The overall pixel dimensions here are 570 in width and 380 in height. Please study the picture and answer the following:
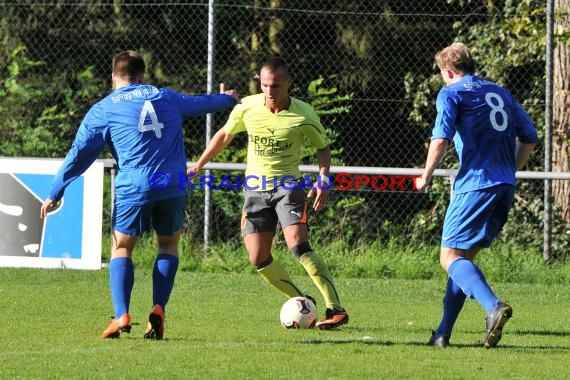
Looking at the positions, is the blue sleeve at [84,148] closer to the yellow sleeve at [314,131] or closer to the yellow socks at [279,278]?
the yellow sleeve at [314,131]

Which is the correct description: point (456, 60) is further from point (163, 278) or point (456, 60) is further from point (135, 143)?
point (163, 278)

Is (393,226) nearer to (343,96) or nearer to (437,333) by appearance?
(343,96)

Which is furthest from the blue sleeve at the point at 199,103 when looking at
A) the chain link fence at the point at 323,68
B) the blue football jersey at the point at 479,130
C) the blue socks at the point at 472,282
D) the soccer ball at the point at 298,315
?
the chain link fence at the point at 323,68

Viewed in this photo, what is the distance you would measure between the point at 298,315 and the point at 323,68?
330 inches

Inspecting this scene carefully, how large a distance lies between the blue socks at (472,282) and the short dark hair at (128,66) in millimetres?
2326

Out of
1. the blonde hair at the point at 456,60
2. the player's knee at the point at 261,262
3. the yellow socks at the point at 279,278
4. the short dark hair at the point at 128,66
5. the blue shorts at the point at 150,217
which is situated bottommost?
the yellow socks at the point at 279,278

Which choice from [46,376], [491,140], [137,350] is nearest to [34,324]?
[137,350]

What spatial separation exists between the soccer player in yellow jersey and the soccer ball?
0.27ft

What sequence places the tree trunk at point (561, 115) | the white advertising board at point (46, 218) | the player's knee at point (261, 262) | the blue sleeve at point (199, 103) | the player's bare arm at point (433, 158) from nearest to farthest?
the player's bare arm at point (433, 158)
the blue sleeve at point (199, 103)
the player's knee at point (261, 262)
the white advertising board at point (46, 218)
the tree trunk at point (561, 115)

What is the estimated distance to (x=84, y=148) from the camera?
7543mm

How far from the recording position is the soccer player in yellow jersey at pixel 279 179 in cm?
857

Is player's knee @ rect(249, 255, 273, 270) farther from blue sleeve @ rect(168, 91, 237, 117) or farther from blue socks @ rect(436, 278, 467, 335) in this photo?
blue socks @ rect(436, 278, 467, 335)

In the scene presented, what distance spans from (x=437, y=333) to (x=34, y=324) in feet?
9.62

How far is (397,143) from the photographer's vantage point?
1521 centimetres
